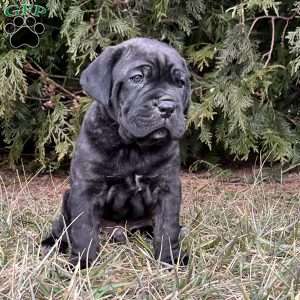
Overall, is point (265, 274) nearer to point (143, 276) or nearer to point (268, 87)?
point (143, 276)

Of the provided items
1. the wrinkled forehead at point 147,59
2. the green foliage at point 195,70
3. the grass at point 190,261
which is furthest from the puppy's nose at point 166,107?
the green foliage at point 195,70

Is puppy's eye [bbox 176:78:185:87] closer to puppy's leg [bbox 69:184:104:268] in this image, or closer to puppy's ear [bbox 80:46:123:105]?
puppy's ear [bbox 80:46:123:105]

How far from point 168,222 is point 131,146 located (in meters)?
0.40

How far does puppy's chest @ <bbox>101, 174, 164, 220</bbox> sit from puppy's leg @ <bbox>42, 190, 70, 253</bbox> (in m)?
0.23

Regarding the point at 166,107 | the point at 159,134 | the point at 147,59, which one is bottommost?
the point at 159,134

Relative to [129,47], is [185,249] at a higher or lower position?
lower

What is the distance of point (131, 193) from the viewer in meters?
3.39

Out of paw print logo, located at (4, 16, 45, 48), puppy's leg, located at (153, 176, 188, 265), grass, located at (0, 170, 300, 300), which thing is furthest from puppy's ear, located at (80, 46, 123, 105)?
paw print logo, located at (4, 16, 45, 48)

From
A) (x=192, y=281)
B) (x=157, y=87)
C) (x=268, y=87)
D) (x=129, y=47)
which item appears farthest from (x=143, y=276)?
(x=268, y=87)

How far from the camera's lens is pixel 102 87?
3.25m

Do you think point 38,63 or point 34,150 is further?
point 34,150

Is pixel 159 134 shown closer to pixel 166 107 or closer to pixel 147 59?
pixel 166 107

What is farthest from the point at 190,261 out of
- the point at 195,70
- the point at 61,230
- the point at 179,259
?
the point at 195,70

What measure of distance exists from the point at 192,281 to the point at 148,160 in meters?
0.64
